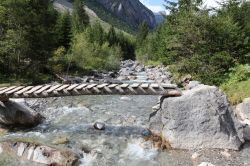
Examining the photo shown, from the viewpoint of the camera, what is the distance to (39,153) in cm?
1258

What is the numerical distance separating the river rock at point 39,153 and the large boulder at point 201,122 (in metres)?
4.75

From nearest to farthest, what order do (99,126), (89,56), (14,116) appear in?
(99,126) → (14,116) → (89,56)

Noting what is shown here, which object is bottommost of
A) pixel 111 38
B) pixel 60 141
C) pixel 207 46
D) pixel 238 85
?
pixel 60 141

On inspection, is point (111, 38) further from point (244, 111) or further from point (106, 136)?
Answer: point (106, 136)

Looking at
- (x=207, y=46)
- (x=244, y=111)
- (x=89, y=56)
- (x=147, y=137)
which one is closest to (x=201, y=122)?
(x=147, y=137)

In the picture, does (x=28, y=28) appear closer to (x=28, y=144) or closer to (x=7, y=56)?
(x=7, y=56)

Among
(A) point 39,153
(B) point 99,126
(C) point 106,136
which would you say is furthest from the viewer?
(B) point 99,126

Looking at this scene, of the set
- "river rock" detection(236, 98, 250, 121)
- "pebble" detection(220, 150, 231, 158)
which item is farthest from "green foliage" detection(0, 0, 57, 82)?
"pebble" detection(220, 150, 231, 158)

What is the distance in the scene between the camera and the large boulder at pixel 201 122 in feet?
44.7

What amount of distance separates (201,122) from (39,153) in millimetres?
7235

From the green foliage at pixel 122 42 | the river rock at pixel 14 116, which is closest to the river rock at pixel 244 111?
the river rock at pixel 14 116

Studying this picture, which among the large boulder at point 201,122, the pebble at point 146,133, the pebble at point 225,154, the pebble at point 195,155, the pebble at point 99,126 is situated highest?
the large boulder at point 201,122

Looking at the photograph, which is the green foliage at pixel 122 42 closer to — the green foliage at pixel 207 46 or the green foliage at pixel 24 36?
the green foliage at pixel 24 36

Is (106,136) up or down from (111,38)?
down
